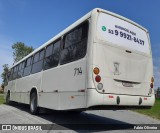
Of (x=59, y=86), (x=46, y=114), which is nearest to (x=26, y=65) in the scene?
(x=46, y=114)

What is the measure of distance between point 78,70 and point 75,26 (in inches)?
61.9

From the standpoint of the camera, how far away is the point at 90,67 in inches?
290

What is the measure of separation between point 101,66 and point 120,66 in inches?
30.7

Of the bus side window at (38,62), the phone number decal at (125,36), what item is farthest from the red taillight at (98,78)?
the bus side window at (38,62)

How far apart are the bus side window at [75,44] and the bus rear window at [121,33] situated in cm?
50

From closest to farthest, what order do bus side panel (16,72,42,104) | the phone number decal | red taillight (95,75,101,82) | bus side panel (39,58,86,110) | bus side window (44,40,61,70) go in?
1. red taillight (95,75,101,82)
2. bus side panel (39,58,86,110)
3. the phone number decal
4. bus side window (44,40,61,70)
5. bus side panel (16,72,42,104)

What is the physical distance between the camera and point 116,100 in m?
7.57

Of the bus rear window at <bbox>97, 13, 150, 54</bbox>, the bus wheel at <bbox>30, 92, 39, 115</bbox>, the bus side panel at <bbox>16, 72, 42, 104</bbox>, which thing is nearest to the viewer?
the bus rear window at <bbox>97, 13, 150, 54</bbox>

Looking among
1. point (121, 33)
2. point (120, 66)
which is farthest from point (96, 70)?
point (121, 33)

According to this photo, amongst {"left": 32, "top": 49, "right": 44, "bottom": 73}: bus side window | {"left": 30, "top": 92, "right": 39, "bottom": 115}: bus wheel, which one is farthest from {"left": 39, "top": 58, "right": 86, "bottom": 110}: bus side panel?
{"left": 32, "top": 49, "right": 44, "bottom": 73}: bus side window

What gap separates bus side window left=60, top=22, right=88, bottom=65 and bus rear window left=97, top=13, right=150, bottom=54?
1.64ft

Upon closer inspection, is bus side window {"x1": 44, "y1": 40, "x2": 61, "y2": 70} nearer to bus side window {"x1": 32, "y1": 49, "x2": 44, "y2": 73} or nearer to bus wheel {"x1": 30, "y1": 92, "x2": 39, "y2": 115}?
bus side window {"x1": 32, "y1": 49, "x2": 44, "y2": 73}

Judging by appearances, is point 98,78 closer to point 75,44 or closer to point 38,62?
point 75,44

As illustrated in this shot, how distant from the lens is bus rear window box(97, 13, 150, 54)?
797 centimetres
